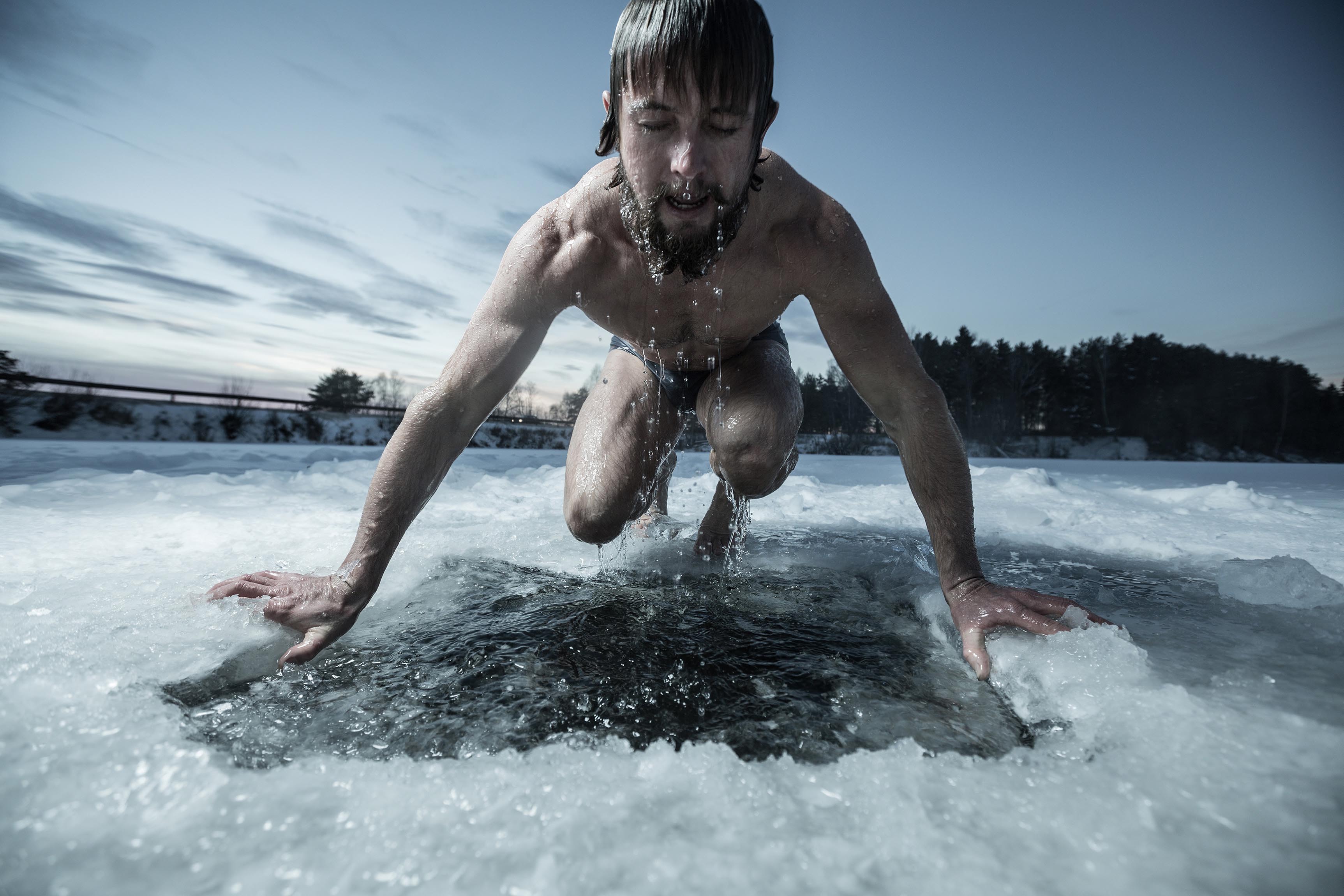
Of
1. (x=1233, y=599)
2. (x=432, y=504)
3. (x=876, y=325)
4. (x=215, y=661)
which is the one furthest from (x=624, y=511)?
(x=432, y=504)

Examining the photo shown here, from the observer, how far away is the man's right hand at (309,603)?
4.34 feet

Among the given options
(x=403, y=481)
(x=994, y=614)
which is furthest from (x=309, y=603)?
(x=994, y=614)

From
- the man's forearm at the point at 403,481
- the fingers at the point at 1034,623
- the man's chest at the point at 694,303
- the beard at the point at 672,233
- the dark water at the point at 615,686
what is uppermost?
the beard at the point at 672,233

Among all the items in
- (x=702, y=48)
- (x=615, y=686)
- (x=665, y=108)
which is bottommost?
(x=615, y=686)

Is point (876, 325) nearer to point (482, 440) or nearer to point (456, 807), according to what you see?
point (456, 807)

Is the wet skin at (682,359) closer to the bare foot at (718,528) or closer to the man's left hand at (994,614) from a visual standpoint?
the man's left hand at (994,614)

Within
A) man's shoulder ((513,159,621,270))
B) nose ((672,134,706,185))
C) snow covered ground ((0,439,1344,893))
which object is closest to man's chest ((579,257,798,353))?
man's shoulder ((513,159,621,270))

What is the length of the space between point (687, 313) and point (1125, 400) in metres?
31.8

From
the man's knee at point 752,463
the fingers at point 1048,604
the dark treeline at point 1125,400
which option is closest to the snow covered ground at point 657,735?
the fingers at point 1048,604

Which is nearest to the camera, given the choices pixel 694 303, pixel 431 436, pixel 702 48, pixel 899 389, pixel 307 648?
pixel 307 648

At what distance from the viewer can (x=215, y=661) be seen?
1.21 meters

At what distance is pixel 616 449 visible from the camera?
2.23m

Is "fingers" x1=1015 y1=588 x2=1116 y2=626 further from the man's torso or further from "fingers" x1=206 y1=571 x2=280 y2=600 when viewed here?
"fingers" x1=206 y1=571 x2=280 y2=600

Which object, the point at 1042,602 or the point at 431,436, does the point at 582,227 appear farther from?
the point at 1042,602
